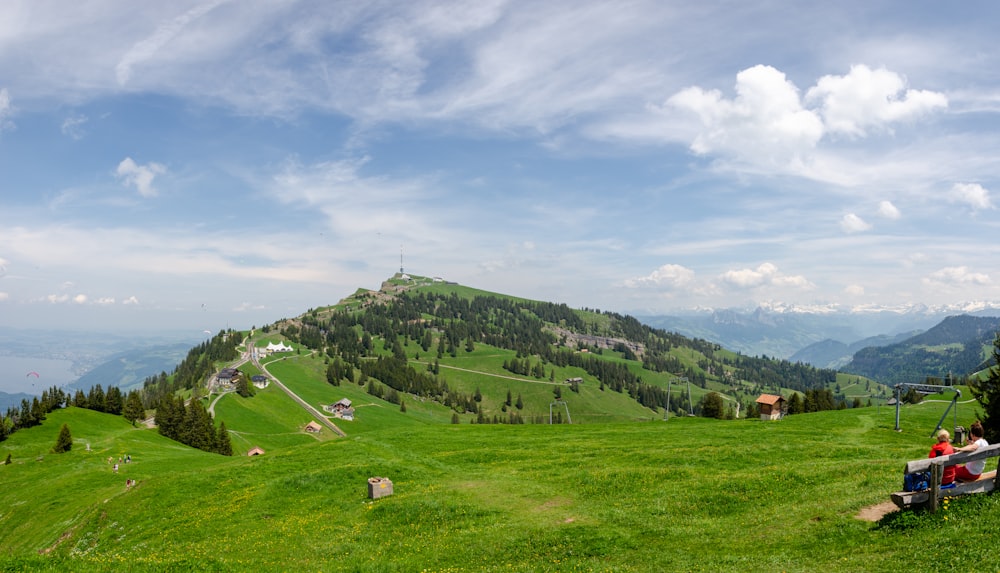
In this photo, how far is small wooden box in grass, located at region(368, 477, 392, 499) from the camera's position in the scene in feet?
127

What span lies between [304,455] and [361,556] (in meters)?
35.7

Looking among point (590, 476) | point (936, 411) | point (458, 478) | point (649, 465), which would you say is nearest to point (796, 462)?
point (649, 465)

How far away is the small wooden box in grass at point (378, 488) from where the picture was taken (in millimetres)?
38719

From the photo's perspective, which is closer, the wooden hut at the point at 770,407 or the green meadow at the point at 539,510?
the green meadow at the point at 539,510

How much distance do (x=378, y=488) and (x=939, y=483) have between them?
33.7m

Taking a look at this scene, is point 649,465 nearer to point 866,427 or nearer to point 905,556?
point 905,556

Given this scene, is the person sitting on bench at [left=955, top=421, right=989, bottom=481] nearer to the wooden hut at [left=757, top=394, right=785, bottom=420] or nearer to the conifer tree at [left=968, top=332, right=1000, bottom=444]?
the conifer tree at [left=968, top=332, right=1000, bottom=444]

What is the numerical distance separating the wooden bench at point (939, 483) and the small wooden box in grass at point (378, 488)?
1261 inches

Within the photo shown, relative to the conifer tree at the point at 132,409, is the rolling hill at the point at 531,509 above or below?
above

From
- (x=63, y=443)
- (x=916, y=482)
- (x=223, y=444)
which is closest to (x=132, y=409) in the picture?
(x=223, y=444)

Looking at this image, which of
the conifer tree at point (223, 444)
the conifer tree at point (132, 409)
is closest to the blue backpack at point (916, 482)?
the conifer tree at point (223, 444)

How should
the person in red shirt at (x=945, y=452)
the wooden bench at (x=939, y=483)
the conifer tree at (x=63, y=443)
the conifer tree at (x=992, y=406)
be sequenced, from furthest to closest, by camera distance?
1. the conifer tree at (x=63, y=443)
2. the conifer tree at (x=992, y=406)
3. the person in red shirt at (x=945, y=452)
4. the wooden bench at (x=939, y=483)

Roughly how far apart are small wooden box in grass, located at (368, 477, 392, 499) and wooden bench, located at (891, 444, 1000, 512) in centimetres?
3202

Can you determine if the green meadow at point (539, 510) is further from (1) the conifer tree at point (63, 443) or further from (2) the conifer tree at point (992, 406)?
(1) the conifer tree at point (63, 443)
